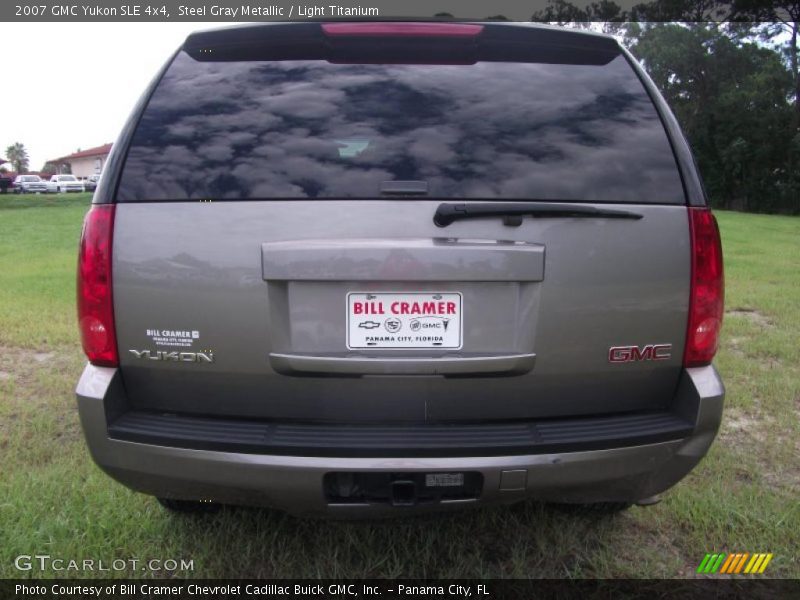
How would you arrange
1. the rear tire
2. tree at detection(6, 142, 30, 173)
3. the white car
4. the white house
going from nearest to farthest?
the rear tire
the white car
the white house
tree at detection(6, 142, 30, 173)

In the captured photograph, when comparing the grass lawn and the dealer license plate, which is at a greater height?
the dealer license plate

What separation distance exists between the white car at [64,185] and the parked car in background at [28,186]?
0.79 m

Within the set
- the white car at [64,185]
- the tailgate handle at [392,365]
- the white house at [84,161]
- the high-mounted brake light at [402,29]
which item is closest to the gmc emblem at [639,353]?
the tailgate handle at [392,365]

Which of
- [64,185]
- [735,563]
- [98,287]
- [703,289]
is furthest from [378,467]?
[64,185]

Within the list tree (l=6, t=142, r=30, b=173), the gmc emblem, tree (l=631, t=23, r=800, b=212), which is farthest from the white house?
the gmc emblem

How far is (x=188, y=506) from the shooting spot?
243 cm

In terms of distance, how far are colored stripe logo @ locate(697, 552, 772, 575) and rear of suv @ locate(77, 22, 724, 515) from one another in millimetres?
603

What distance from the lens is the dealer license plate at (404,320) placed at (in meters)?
1.78

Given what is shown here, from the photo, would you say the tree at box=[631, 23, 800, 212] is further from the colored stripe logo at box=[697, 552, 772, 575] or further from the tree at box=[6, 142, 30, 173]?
the tree at box=[6, 142, 30, 173]

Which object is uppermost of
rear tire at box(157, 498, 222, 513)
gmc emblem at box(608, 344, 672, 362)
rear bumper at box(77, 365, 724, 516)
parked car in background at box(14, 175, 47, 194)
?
gmc emblem at box(608, 344, 672, 362)

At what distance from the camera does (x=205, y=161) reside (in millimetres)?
1870

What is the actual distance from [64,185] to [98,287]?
173 feet

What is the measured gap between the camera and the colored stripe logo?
228 cm

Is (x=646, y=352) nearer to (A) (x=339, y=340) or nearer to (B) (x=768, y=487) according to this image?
(A) (x=339, y=340)
